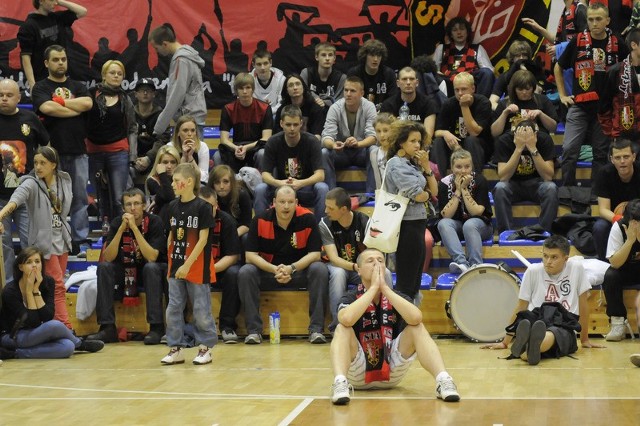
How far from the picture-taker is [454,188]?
12.1 m

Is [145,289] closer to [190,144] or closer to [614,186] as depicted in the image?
[190,144]

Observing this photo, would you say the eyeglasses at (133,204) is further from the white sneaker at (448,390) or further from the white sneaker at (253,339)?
the white sneaker at (448,390)

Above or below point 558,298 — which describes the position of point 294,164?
above

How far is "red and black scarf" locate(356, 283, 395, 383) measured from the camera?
340 inches

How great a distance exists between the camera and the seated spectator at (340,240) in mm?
11438

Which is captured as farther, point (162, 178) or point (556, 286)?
point (162, 178)

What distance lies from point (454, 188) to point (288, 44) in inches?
170

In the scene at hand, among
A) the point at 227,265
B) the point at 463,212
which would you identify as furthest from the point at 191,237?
the point at 463,212

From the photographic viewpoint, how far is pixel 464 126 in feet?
43.8

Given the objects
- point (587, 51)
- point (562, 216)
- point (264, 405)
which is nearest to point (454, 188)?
point (562, 216)

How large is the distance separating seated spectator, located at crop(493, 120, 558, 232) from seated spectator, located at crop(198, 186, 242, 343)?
294 cm

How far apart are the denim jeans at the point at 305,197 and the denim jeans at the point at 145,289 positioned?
142 centimetres

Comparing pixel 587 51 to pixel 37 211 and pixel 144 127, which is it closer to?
pixel 144 127

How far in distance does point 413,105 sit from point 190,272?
440cm
